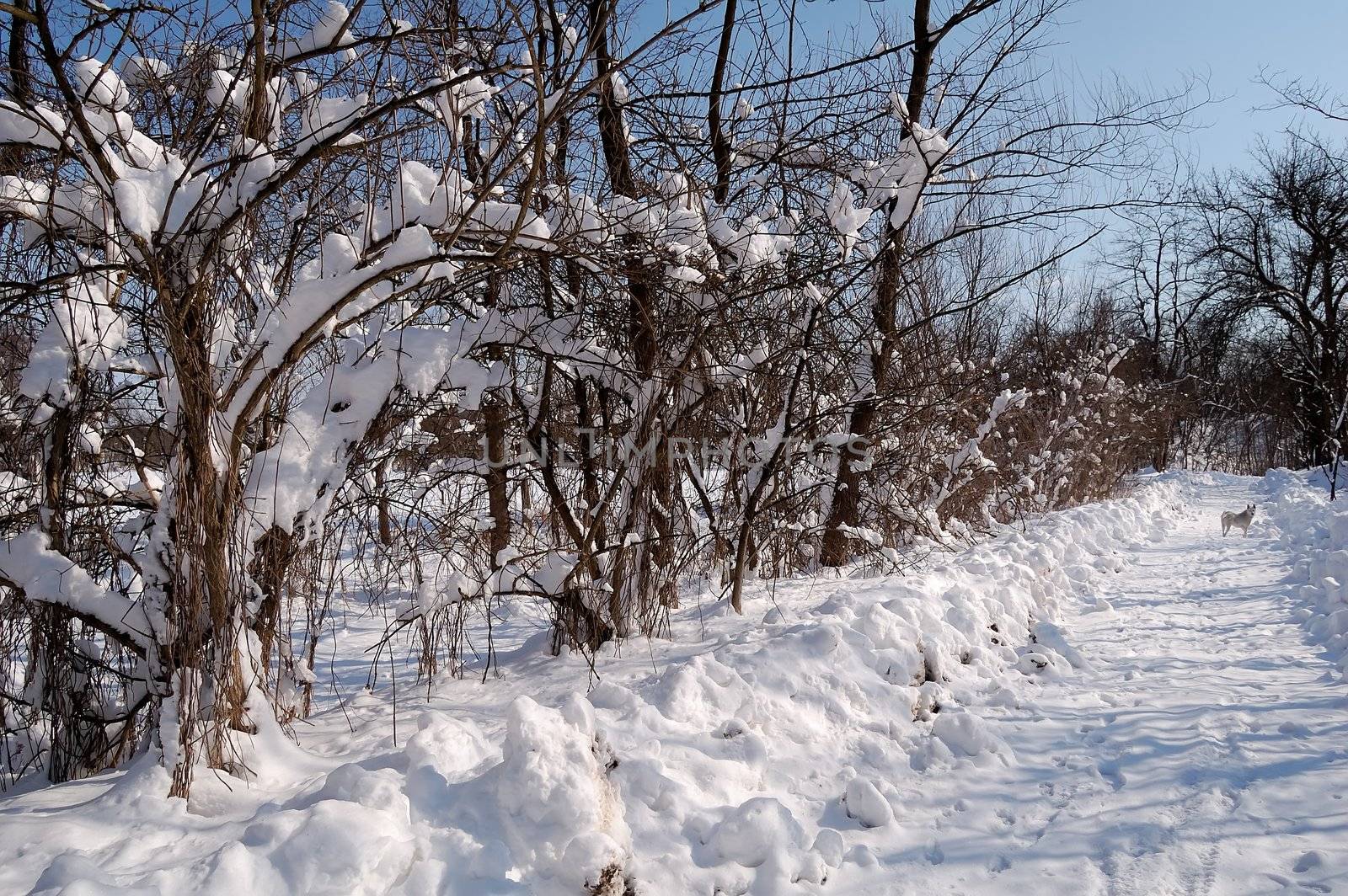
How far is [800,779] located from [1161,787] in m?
1.28

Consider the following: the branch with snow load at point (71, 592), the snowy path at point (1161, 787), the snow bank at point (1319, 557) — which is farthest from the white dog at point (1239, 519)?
the branch with snow load at point (71, 592)

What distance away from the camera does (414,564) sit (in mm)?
3541

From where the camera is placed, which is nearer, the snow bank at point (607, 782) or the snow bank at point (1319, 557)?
the snow bank at point (607, 782)

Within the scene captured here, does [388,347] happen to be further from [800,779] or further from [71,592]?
[800,779]

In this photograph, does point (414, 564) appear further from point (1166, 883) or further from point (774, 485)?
point (1166, 883)

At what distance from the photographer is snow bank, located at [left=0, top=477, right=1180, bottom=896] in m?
1.89

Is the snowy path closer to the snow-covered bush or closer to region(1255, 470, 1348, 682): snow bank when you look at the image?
region(1255, 470, 1348, 682): snow bank

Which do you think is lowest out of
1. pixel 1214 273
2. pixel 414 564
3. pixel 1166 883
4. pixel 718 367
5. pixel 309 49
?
pixel 1166 883

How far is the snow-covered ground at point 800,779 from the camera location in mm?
1985

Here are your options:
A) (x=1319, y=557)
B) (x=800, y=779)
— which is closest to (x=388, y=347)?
(x=800, y=779)

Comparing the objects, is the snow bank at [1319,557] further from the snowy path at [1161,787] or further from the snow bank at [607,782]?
the snow bank at [607,782]

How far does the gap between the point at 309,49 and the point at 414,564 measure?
2.15 m

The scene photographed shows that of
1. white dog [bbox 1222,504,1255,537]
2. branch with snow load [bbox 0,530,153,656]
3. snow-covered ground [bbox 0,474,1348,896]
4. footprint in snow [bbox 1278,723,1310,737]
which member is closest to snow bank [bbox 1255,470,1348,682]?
snow-covered ground [bbox 0,474,1348,896]

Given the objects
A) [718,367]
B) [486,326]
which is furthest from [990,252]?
[486,326]
